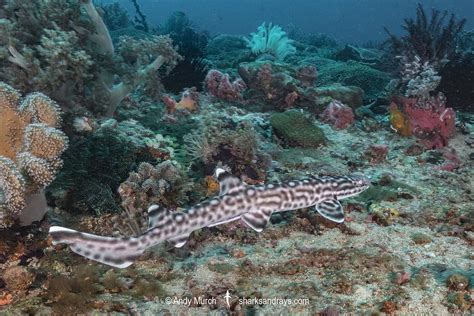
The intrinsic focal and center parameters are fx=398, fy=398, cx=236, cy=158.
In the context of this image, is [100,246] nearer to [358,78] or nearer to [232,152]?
[232,152]

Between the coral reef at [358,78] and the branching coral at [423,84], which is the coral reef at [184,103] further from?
the coral reef at [358,78]

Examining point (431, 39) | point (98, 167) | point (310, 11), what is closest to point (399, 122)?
point (431, 39)

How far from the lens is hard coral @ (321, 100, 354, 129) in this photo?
373 inches

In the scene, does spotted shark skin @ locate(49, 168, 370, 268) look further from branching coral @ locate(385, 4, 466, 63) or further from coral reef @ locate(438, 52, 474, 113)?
branching coral @ locate(385, 4, 466, 63)

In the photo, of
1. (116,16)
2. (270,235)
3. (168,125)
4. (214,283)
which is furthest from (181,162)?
(116,16)

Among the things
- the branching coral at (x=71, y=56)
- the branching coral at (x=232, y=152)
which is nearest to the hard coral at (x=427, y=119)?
the branching coral at (x=232, y=152)

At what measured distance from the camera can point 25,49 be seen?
6.31 m

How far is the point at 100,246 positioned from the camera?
11.0 ft

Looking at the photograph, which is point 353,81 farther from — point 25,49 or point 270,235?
point 25,49

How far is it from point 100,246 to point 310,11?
131197 mm

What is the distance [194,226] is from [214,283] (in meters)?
1.04

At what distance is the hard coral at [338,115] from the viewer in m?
9.48

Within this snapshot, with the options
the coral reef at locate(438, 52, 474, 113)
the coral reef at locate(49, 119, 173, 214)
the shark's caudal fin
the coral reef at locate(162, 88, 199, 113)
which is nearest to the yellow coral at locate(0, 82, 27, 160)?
the coral reef at locate(49, 119, 173, 214)

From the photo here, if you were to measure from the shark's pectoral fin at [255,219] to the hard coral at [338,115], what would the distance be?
5.60 metres
